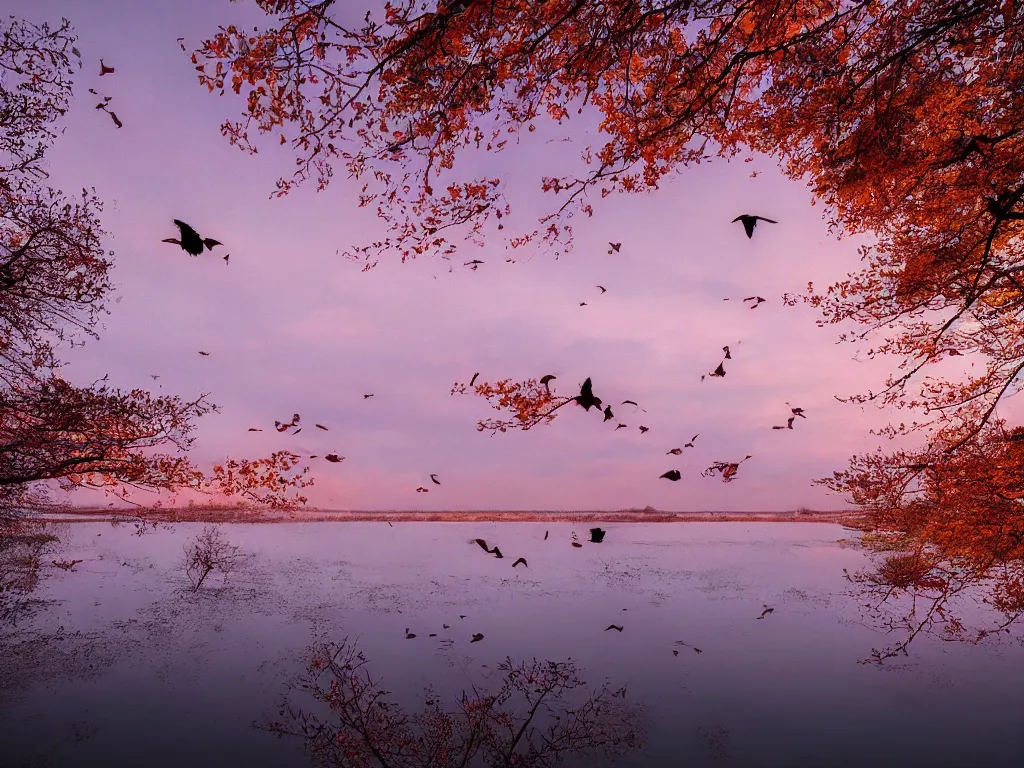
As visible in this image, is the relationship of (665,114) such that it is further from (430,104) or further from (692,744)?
(692,744)

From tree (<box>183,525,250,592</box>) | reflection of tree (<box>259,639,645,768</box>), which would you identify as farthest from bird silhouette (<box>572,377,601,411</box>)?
tree (<box>183,525,250,592</box>)

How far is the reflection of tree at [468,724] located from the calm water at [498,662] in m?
0.54

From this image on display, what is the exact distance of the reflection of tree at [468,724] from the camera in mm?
10195

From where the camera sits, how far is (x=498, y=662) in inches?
655

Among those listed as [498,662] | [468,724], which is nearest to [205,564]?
[498,662]

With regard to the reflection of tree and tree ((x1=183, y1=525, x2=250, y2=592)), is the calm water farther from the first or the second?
tree ((x1=183, y1=525, x2=250, y2=592))

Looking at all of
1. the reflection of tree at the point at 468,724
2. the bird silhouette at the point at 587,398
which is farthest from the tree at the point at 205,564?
the bird silhouette at the point at 587,398

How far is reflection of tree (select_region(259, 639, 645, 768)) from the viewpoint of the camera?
1020 cm

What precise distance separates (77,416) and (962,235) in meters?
16.1

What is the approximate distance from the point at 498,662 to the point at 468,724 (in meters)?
5.17

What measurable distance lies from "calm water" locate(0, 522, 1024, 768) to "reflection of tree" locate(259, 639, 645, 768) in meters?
0.54

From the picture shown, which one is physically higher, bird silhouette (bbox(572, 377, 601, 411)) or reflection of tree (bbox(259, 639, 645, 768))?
bird silhouette (bbox(572, 377, 601, 411))

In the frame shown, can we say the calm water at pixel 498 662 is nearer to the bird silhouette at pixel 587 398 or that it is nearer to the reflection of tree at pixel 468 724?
the reflection of tree at pixel 468 724

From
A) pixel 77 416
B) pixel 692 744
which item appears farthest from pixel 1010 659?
pixel 77 416
